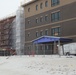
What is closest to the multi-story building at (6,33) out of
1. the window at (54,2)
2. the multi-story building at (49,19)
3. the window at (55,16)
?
the multi-story building at (49,19)

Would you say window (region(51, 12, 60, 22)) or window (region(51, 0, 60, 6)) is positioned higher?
window (region(51, 0, 60, 6))

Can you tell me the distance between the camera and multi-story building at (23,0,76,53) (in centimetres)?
5725

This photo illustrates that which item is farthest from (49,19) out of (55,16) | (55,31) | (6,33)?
(6,33)

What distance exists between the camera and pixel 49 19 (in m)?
64.7

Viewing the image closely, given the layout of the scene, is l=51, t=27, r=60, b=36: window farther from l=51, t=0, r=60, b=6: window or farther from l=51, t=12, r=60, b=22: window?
l=51, t=0, r=60, b=6: window

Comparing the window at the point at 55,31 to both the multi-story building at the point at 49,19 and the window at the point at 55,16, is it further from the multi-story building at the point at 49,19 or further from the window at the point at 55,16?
the window at the point at 55,16

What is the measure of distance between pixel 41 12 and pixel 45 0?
→ 3.20 m

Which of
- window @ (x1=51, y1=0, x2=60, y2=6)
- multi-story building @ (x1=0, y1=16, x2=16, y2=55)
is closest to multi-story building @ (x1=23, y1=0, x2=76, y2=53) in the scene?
window @ (x1=51, y1=0, x2=60, y2=6)

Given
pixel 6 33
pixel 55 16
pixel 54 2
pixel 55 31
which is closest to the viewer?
pixel 55 31

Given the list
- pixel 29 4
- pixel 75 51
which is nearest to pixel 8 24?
pixel 29 4

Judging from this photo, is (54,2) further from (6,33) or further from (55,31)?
(6,33)

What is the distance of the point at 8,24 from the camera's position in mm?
90375

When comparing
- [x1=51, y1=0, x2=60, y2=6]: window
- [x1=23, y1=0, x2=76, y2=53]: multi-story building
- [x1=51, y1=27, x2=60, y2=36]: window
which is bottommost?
[x1=51, y1=27, x2=60, y2=36]: window

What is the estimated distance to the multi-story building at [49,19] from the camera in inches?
2254
